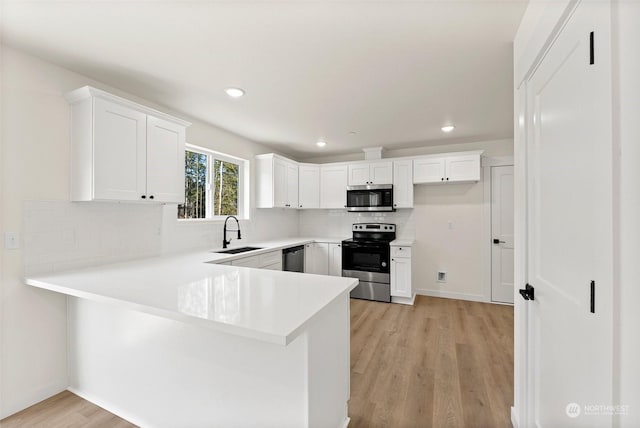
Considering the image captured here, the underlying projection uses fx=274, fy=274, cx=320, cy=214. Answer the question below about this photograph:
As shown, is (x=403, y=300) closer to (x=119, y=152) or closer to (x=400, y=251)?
(x=400, y=251)

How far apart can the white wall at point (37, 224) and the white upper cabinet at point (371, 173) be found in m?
3.31

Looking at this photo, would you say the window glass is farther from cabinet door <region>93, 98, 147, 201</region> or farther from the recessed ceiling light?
the recessed ceiling light

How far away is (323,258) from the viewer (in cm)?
452

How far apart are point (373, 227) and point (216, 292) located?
3.51 m

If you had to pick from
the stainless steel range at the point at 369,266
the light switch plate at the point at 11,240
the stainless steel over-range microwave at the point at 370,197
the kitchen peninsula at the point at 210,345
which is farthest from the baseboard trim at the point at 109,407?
the stainless steel over-range microwave at the point at 370,197

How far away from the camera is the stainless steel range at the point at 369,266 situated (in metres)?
4.07

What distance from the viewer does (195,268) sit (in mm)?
2123

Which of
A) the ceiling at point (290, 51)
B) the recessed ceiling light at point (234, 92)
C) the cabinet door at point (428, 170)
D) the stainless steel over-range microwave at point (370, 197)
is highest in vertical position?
the ceiling at point (290, 51)

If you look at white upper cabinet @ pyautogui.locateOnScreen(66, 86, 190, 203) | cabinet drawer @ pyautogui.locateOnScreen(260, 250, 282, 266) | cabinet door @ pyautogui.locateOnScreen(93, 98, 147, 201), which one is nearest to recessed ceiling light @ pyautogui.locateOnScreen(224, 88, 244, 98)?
white upper cabinet @ pyautogui.locateOnScreen(66, 86, 190, 203)

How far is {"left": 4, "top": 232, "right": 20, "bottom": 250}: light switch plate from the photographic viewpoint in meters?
1.79

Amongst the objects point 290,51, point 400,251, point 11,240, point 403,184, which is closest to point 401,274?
point 400,251

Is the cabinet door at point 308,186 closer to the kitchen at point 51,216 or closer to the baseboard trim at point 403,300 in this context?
the kitchen at point 51,216
